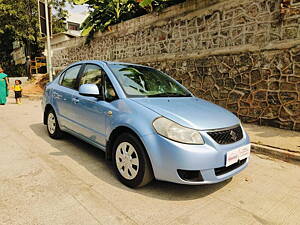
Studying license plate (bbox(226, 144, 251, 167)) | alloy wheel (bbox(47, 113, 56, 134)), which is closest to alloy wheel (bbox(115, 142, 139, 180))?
license plate (bbox(226, 144, 251, 167))

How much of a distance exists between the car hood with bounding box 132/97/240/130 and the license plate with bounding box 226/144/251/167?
297 mm

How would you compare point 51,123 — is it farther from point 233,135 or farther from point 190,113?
point 233,135

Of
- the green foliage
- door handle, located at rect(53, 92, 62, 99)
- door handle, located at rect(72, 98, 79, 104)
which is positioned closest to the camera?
door handle, located at rect(72, 98, 79, 104)

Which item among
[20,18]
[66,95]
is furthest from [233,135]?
[20,18]

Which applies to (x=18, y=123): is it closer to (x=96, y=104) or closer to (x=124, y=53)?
(x=96, y=104)

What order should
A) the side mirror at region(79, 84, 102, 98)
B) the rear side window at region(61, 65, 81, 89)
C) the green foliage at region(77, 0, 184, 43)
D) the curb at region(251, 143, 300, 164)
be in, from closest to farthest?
the side mirror at region(79, 84, 102, 98)
the curb at region(251, 143, 300, 164)
the rear side window at region(61, 65, 81, 89)
the green foliage at region(77, 0, 184, 43)

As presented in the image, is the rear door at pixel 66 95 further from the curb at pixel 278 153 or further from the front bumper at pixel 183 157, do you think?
the curb at pixel 278 153

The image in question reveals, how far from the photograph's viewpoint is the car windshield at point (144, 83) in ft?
9.59

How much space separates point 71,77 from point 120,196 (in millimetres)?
2440

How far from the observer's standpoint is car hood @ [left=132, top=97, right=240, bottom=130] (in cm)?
231

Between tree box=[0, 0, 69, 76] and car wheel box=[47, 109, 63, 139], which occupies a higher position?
tree box=[0, 0, 69, 76]

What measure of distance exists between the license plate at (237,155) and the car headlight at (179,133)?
380 mm

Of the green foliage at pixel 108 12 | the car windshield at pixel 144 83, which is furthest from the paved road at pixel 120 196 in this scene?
the green foliage at pixel 108 12

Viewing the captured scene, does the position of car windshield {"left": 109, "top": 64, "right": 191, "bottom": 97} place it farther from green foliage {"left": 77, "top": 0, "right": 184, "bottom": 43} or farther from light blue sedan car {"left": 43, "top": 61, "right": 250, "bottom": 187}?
green foliage {"left": 77, "top": 0, "right": 184, "bottom": 43}
